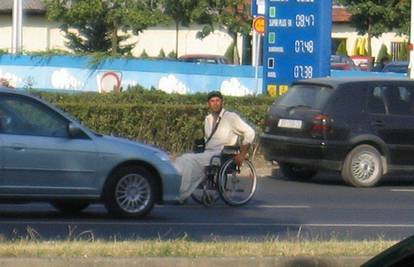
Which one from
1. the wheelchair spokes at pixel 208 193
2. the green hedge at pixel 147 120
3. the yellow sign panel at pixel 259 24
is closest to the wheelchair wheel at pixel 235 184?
the wheelchair spokes at pixel 208 193

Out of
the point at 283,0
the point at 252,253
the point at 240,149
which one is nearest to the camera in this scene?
the point at 252,253

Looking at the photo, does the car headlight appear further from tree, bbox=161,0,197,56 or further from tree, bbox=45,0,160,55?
tree, bbox=161,0,197,56

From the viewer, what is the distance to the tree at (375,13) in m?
47.8

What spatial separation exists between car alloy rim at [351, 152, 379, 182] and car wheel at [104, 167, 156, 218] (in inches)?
211

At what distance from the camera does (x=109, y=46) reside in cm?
4769

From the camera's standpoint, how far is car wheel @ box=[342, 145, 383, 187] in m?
18.7

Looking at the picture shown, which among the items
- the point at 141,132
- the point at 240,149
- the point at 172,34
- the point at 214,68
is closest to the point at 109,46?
the point at 172,34

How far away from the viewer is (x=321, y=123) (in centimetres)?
1850

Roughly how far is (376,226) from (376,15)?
116 feet

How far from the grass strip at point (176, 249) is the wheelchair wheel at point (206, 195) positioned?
18.3 feet

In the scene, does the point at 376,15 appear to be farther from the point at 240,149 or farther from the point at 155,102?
the point at 240,149

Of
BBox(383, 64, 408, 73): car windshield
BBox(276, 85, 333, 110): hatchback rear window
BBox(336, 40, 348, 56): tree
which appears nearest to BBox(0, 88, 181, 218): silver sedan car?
BBox(276, 85, 333, 110): hatchback rear window

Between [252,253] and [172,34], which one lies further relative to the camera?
[172,34]

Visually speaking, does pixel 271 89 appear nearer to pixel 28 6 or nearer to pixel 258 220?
pixel 258 220
